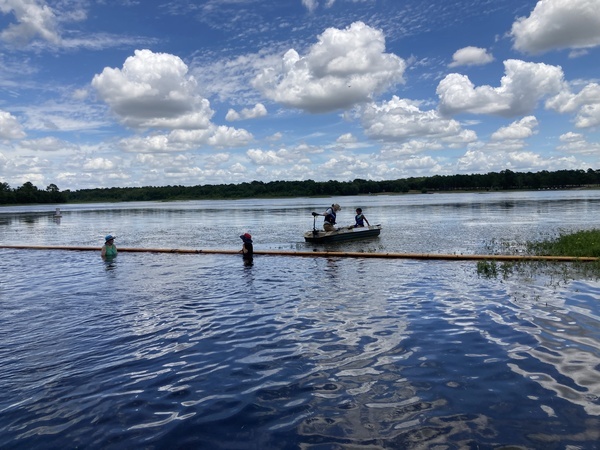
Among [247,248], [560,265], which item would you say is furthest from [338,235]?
[560,265]

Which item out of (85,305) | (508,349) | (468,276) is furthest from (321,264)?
(508,349)

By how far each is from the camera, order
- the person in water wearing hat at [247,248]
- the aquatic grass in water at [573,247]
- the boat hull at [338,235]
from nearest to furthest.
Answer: the aquatic grass in water at [573,247] → the person in water wearing hat at [247,248] → the boat hull at [338,235]

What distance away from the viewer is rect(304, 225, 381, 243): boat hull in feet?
104

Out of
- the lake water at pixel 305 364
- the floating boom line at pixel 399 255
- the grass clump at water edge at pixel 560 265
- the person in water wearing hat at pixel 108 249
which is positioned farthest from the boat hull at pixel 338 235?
the lake water at pixel 305 364

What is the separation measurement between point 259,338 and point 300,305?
318 centimetres

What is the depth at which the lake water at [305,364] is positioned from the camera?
634 cm

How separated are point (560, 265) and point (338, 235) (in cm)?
1541

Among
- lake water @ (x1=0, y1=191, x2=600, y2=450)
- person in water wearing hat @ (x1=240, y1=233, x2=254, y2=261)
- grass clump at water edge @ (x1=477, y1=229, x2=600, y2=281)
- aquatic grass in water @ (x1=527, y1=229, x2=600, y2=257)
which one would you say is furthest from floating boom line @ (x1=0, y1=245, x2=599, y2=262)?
lake water @ (x1=0, y1=191, x2=600, y2=450)

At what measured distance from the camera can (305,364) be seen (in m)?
8.74

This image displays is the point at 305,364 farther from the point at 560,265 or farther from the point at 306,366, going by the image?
the point at 560,265

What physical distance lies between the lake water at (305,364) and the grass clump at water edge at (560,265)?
1.35 meters

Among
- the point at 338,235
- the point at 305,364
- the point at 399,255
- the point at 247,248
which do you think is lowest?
the point at 305,364

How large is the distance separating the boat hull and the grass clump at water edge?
38.3 ft

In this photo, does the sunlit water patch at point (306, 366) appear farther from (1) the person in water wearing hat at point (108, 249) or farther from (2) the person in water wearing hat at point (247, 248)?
(1) the person in water wearing hat at point (108, 249)
